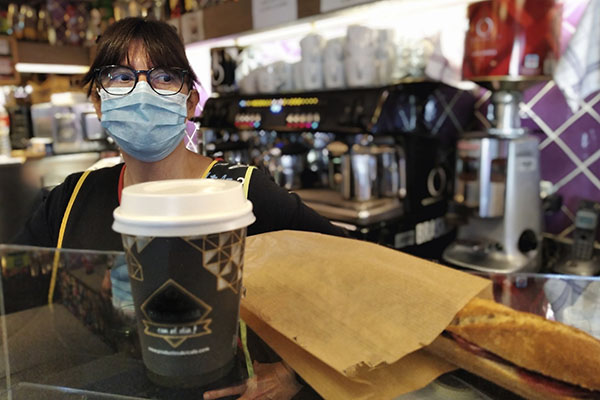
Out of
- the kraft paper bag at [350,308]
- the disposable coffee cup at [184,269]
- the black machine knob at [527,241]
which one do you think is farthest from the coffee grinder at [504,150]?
the disposable coffee cup at [184,269]

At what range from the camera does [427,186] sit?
2285 millimetres

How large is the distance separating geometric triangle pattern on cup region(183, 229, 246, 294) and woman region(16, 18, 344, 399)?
0.32 m

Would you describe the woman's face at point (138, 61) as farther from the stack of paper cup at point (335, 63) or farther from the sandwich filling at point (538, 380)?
the stack of paper cup at point (335, 63)

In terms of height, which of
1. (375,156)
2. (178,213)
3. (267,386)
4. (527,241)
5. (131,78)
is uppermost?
(131,78)

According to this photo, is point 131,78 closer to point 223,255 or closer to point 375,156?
point 223,255

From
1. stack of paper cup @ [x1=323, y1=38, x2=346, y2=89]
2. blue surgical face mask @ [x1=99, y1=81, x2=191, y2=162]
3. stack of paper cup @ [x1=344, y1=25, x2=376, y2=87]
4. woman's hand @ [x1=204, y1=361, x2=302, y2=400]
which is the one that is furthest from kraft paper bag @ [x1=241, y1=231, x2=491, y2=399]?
stack of paper cup @ [x1=323, y1=38, x2=346, y2=89]

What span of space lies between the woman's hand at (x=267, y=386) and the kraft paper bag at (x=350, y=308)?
0.01 meters

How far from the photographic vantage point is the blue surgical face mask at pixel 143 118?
2.89ft

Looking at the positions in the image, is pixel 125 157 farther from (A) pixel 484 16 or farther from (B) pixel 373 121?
(A) pixel 484 16

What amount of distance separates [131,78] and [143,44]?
0.10 metres

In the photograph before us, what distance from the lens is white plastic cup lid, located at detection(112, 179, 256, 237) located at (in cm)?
44

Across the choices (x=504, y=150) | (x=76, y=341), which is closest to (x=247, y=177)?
(x=76, y=341)

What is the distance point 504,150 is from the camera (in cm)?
188

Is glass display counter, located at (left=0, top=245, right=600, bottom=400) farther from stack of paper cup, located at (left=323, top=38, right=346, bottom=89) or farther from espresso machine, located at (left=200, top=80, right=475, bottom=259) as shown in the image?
stack of paper cup, located at (left=323, top=38, right=346, bottom=89)
